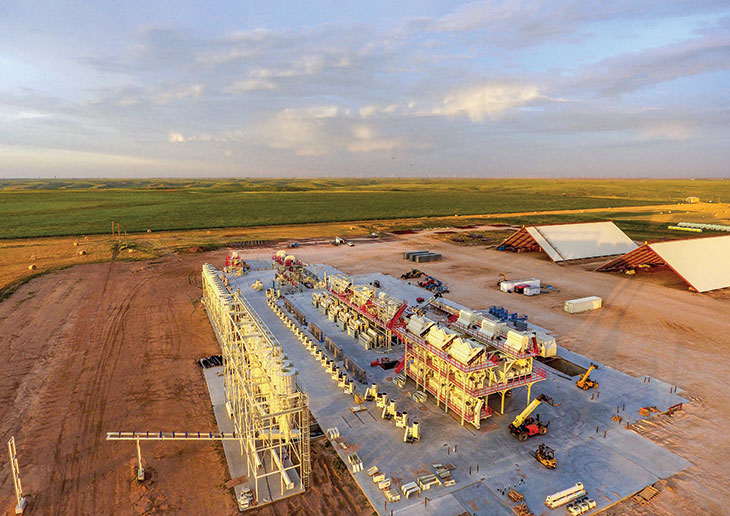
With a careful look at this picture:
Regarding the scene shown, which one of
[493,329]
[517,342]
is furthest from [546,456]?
[493,329]

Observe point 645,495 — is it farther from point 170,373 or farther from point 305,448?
point 170,373

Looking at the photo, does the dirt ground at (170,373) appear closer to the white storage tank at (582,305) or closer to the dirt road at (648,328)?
the dirt road at (648,328)

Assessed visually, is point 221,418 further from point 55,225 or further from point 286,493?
point 55,225

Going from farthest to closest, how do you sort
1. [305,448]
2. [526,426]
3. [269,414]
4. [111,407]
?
[111,407] → [526,426] → [305,448] → [269,414]

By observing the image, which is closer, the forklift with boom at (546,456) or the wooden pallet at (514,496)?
the wooden pallet at (514,496)

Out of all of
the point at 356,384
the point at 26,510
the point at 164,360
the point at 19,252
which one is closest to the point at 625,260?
the point at 356,384

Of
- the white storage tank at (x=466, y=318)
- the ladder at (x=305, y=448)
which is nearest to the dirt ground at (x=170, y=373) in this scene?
the ladder at (x=305, y=448)
